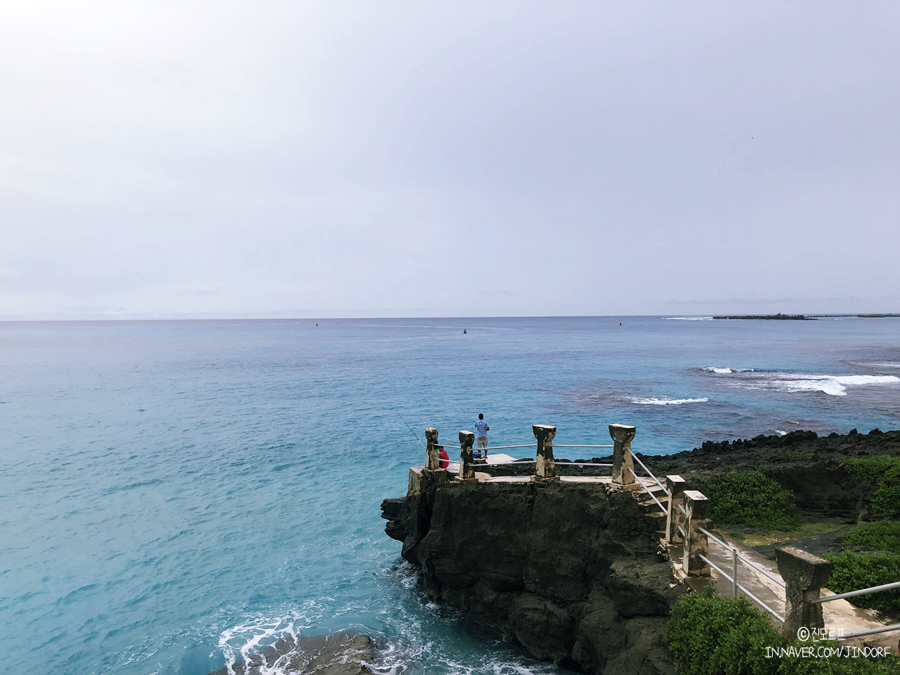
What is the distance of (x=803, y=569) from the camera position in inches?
284

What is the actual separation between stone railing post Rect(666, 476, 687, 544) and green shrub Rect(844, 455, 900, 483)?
911 centimetres

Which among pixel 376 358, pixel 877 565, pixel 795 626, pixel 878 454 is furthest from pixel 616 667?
pixel 376 358

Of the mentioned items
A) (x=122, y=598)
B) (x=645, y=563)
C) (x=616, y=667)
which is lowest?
(x=122, y=598)

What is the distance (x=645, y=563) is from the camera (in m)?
11.3

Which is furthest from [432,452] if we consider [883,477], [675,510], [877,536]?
[883,477]

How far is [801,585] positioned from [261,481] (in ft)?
82.9

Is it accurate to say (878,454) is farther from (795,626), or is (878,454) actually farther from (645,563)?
(795,626)

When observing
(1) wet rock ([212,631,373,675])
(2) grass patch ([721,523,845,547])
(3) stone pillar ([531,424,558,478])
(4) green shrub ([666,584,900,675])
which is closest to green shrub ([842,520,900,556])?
(2) grass patch ([721,523,845,547])

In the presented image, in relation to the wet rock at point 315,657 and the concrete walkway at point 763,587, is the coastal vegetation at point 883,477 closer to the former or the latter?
the concrete walkway at point 763,587

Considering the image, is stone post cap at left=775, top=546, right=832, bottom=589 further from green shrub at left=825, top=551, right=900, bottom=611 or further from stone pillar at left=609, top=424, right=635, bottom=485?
stone pillar at left=609, top=424, right=635, bottom=485

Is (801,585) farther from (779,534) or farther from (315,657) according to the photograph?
(315,657)

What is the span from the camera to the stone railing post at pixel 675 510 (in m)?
11.0

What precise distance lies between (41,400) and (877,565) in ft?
209

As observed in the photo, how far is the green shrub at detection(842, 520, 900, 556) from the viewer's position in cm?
1141
